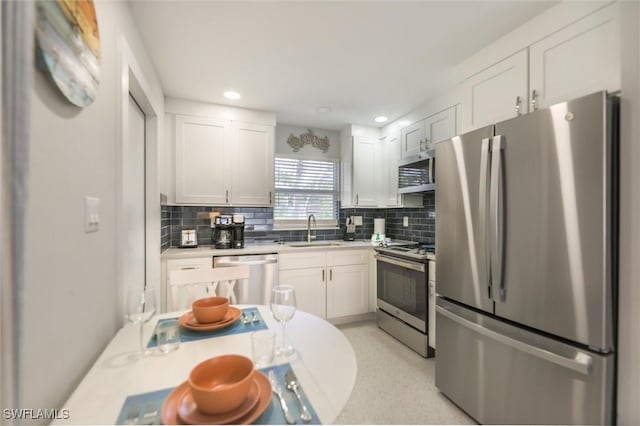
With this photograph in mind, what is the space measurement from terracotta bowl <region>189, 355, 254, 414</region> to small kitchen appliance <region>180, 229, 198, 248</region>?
2.32 m

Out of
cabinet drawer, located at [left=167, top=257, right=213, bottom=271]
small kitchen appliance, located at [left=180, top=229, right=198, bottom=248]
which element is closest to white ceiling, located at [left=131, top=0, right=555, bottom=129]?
small kitchen appliance, located at [left=180, top=229, right=198, bottom=248]

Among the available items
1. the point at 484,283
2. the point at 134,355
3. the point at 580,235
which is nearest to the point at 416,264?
the point at 484,283

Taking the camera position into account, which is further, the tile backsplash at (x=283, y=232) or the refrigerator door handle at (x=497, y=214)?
the tile backsplash at (x=283, y=232)

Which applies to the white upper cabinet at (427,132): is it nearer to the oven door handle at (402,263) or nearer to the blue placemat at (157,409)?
the oven door handle at (402,263)

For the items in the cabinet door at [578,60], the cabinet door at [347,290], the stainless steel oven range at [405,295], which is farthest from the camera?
the cabinet door at [347,290]

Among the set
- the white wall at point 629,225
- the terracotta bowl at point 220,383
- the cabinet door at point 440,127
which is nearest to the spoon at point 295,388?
the terracotta bowl at point 220,383

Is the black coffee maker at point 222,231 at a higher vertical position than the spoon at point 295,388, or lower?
higher

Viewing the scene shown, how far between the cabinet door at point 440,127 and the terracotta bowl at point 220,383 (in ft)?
7.96

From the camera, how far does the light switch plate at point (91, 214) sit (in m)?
0.89

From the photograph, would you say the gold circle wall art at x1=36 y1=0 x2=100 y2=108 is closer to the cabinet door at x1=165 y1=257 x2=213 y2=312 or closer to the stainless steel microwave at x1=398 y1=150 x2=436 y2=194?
the cabinet door at x1=165 y1=257 x2=213 y2=312

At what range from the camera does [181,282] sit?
1.51m

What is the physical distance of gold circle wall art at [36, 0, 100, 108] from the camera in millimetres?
647

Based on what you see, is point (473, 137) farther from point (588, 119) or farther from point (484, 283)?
point (484, 283)

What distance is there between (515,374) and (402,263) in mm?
1237
